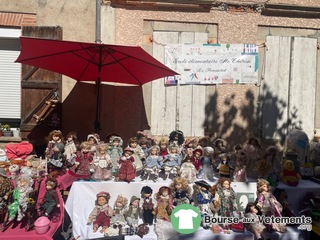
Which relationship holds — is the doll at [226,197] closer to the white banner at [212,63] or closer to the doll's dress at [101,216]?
the doll's dress at [101,216]

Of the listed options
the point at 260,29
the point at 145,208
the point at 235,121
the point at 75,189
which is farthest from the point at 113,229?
the point at 260,29

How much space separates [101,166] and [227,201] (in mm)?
1521

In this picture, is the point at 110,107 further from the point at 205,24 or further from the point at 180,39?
the point at 205,24

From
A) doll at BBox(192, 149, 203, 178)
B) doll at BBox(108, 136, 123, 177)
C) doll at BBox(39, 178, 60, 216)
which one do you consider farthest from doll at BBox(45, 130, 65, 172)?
doll at BBox(192, 149, 203, 178)

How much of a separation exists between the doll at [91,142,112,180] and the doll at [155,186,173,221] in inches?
26.1

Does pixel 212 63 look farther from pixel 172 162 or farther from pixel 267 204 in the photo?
pixel 267 204

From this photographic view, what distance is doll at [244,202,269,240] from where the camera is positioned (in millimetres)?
3350

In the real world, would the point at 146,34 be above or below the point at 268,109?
above

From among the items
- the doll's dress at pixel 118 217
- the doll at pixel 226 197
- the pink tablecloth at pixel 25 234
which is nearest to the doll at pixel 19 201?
the pink tablecloth at pixel 25 234

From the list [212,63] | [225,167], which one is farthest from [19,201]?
[212,63]

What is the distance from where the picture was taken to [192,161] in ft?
13.1

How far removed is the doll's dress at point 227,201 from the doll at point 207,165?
0.35 metres

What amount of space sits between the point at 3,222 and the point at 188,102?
3.77 m

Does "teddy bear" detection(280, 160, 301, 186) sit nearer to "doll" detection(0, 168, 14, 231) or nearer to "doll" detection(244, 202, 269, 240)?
"doll" detection(244, 202, 269, 240)
